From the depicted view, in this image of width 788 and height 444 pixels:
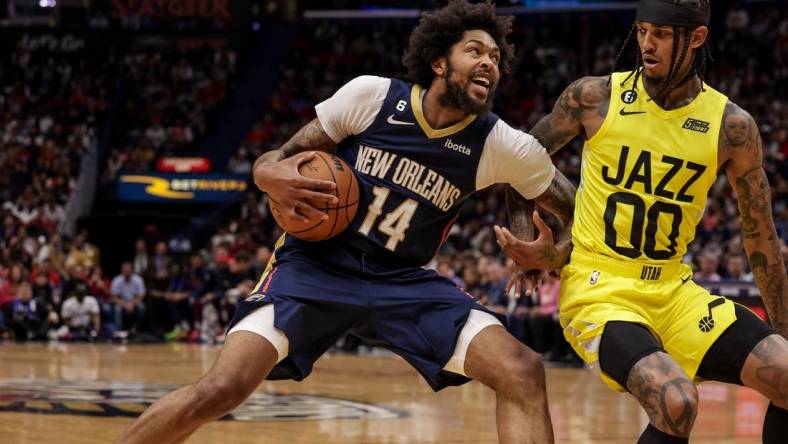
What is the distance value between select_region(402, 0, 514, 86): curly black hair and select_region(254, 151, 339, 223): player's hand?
826mm

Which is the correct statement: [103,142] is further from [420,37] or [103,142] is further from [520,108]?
[420,37]

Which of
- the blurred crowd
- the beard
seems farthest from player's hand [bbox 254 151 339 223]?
the blurred crowd

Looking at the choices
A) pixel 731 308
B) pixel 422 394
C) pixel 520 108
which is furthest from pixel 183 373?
pixel 520 108

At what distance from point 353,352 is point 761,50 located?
12.5 meters

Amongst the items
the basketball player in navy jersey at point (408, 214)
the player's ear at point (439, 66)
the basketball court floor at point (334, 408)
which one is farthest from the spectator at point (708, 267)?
the player's ear at point (439, 66)

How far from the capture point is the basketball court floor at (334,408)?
8.16 m

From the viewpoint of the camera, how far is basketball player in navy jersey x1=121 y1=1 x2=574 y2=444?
5094mm

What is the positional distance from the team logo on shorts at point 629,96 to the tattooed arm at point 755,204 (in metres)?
0.39

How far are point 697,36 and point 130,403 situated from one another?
6110mm

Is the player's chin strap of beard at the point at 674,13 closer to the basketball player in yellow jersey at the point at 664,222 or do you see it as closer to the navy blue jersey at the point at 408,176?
the basketball player in yellow jersey at the point at 664,222

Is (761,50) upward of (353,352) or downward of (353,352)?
upward

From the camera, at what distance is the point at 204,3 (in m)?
29.2

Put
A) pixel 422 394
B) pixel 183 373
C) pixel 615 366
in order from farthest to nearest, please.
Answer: pixel 183 373
pixel 422 394
pixel 615 366

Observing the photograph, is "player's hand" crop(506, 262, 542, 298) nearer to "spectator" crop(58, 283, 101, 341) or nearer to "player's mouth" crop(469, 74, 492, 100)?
"player's mouth" crop(469, 74, 492, 100)
